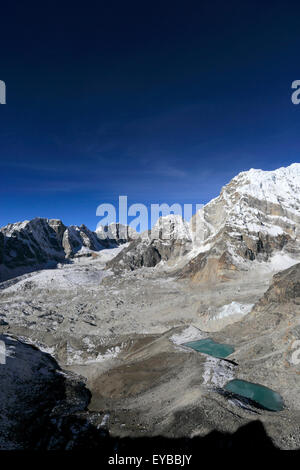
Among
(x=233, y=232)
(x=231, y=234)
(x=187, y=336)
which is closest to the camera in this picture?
(x=187, y=336)

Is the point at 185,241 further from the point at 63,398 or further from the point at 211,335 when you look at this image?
the point at 63,398

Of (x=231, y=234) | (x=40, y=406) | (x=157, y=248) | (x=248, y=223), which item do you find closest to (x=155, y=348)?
(x=40, y=406)

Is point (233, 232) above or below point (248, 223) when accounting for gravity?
below

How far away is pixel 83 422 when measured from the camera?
27.8m

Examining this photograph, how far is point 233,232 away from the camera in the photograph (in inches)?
5064

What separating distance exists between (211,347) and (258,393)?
66.7 ft

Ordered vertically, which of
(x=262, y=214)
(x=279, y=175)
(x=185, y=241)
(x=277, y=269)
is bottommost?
(x=277, y=269)

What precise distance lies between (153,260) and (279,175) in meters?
96.2

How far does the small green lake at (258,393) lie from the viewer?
2953 cm

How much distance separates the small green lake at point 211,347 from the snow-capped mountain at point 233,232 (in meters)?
55.1
